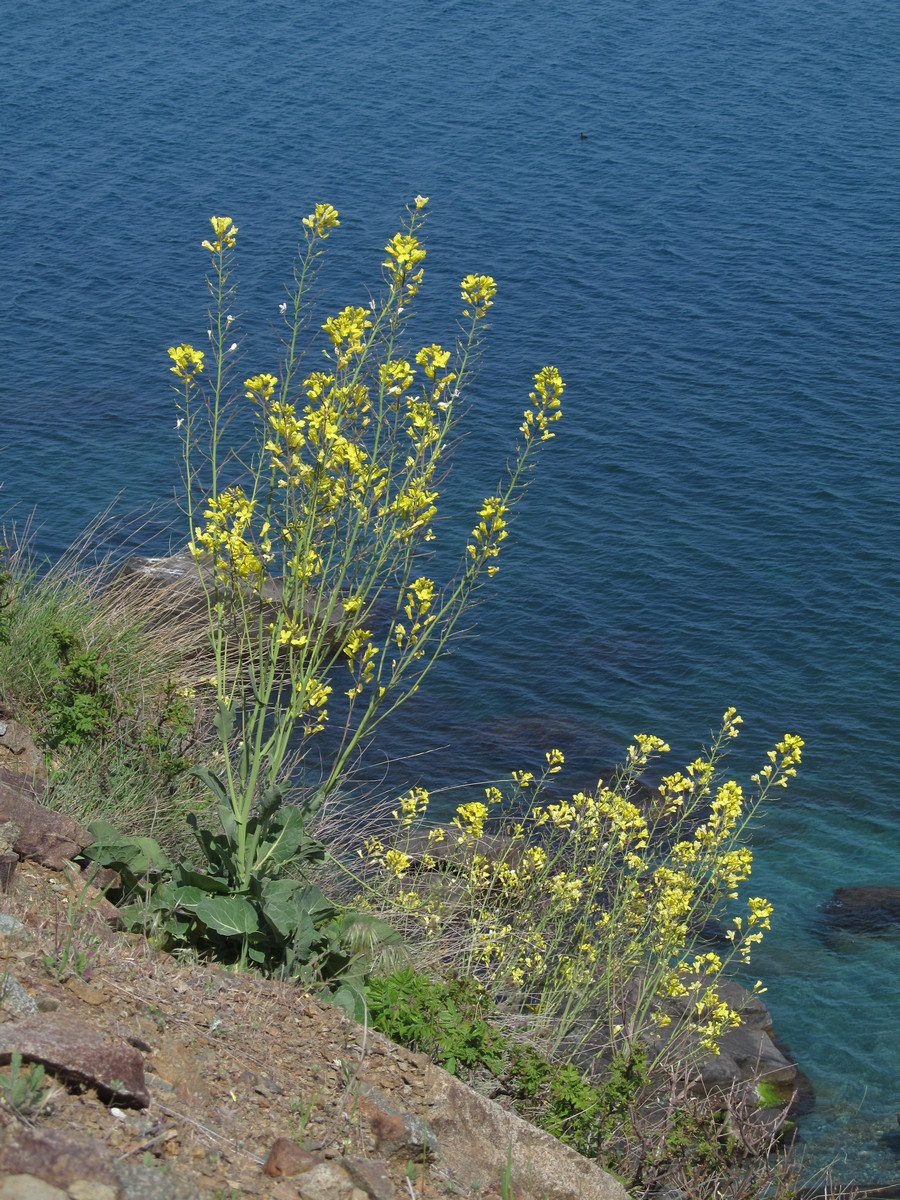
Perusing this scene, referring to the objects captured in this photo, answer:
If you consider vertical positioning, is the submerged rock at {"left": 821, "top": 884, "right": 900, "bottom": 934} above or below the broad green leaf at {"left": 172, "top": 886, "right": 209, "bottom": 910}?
below

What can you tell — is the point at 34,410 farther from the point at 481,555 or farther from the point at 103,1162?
the point at 103,1162

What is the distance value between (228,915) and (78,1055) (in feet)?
5.38

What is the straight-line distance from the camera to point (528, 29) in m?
45.2

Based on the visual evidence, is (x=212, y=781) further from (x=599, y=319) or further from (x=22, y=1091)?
(x=599, y=319)

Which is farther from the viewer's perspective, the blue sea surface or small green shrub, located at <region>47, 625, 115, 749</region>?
the blue sea surface

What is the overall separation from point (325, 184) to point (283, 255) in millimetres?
5318

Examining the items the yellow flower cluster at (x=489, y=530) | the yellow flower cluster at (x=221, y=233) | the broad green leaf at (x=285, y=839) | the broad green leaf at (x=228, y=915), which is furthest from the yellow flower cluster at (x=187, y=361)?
the broad green leaf at (x=228, y=915)

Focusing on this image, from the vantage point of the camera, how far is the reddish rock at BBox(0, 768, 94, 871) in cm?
555

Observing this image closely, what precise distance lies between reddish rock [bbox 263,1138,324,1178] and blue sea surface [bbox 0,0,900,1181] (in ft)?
23.2

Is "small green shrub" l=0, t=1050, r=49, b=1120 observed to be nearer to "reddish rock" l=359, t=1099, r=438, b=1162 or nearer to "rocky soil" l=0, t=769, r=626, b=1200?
"rocky soil" l=0, t=769, r=626, b=1200

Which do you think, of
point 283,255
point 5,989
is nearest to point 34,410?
point 283,255

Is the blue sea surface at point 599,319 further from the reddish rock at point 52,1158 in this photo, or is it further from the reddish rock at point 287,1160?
the reddish rock at point 52,1158

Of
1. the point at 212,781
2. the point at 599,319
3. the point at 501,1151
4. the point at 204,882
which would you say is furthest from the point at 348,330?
the point at 599,319

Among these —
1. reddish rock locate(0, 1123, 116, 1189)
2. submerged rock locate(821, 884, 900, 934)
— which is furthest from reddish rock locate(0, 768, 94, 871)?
submerged rock locate(821, 884, 900, 934)
